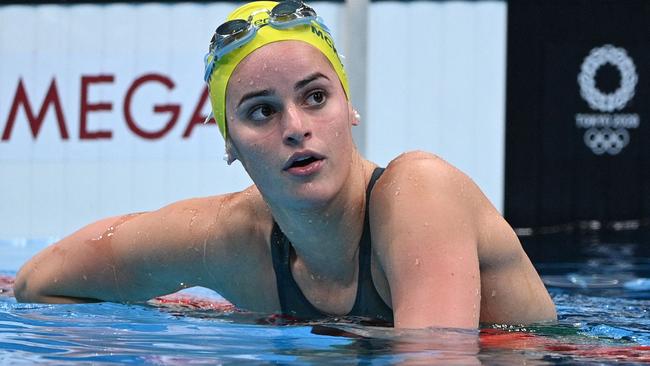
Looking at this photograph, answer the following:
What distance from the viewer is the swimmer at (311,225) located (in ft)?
8.61

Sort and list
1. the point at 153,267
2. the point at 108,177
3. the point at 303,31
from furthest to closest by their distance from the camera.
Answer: the point at 108,177, the point at 153,267, the point at 303,31

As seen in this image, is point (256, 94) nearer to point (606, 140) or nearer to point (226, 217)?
point (226, 217)

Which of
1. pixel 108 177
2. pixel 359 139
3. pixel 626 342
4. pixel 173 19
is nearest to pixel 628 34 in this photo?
pixel 359 139

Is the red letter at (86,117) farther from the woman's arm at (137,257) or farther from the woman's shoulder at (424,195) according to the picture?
the woman's shoulder at (424,195)

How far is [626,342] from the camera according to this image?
9.50 ft

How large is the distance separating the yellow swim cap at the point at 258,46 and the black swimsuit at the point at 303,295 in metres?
0.36

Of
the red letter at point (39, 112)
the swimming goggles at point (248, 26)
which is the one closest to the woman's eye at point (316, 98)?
the swimming goggles at point (248, 26)

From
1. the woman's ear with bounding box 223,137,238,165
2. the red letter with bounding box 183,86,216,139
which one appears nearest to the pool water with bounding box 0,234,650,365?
the woman's ear with bounding box 223,137,238,165

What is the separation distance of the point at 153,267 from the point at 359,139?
16.3ft

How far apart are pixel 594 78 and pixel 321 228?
228 inches

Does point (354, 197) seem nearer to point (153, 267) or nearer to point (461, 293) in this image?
point (461, 293)

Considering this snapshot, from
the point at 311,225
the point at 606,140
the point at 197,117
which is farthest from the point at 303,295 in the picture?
the point at 606,140

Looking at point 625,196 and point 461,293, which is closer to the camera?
point 461,293

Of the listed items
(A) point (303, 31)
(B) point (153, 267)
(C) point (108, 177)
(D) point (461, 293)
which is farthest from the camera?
(C) point (108, 177)
